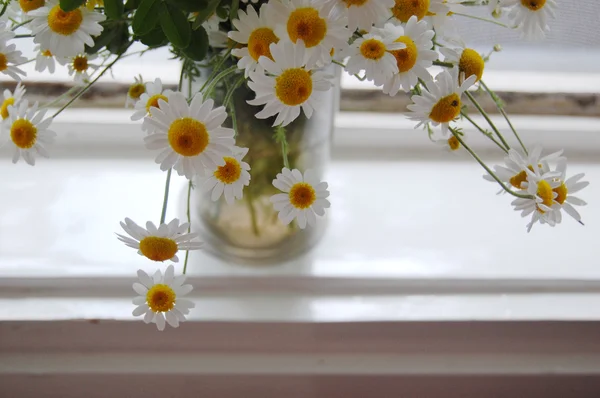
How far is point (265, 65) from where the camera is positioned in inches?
13.5

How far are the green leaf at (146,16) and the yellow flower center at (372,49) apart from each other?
125 mm

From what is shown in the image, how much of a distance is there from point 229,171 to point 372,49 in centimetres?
12

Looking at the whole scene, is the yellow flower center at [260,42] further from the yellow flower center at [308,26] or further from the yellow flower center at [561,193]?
the yellow flower center at [561,193]

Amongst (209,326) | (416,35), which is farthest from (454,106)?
(209,326)

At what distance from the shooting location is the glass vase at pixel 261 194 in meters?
0.51

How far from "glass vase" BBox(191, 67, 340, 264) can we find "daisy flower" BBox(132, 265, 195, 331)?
0.35 ft

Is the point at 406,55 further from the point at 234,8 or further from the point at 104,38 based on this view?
the point at 104,38

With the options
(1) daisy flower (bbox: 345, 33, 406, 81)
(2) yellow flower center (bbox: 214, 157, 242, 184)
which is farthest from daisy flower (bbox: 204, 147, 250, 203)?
(1) daisy flower (bbox: 345, 33, 406, 81)

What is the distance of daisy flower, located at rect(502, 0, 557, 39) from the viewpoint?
15.8 inches

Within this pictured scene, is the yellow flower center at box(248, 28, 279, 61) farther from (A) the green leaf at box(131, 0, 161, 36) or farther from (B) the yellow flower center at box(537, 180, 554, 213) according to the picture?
(B) the yellow flower center at box(537, 180, 554, 213)

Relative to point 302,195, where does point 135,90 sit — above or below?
above

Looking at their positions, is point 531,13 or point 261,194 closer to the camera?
point 531,13

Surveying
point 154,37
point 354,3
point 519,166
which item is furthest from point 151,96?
point 519,166

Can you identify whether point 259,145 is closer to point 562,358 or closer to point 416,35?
point 416,35
